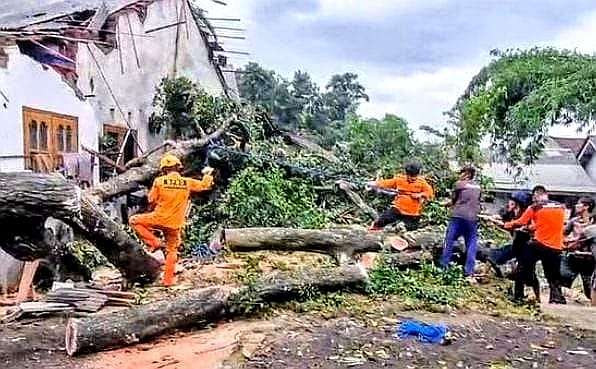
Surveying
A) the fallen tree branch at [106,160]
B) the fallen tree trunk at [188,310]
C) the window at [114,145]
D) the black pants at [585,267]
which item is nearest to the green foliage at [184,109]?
the window at [114,145]

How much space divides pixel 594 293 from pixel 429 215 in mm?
3878

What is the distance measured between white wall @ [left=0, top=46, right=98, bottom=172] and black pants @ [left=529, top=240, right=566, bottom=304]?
24.1 ft

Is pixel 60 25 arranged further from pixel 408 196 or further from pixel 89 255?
pixel 408 196

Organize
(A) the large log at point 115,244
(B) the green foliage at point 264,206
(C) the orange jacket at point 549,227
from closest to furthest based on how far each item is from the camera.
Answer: (A) the large log at point 115,244 < (C) the orange jacket at point 549,227 < (B) the green foliage at point 264,206

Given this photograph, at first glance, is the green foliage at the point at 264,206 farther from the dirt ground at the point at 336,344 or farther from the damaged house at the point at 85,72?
the dirt ground at the point at 336,344

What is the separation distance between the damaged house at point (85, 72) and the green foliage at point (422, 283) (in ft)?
16.2

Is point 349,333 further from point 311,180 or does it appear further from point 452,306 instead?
point 311,180

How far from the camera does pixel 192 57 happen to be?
1991 centimetres

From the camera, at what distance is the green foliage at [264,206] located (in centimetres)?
1265

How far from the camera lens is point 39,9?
46.5 ft

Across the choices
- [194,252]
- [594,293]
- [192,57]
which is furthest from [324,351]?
[192,57]

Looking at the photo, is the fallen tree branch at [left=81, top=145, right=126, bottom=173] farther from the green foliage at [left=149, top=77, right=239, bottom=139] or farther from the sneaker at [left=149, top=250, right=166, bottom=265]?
the sneaker at [left=149, top=250, right=166, bottom=265]

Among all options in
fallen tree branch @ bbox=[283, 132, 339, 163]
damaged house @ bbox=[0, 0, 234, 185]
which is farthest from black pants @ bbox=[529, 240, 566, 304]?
fallen tree branch @ bbox=[283, 132, 339, 163]

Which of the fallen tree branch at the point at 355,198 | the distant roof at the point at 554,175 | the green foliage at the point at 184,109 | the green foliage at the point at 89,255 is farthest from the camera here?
the distant roof at the point at 554,175
